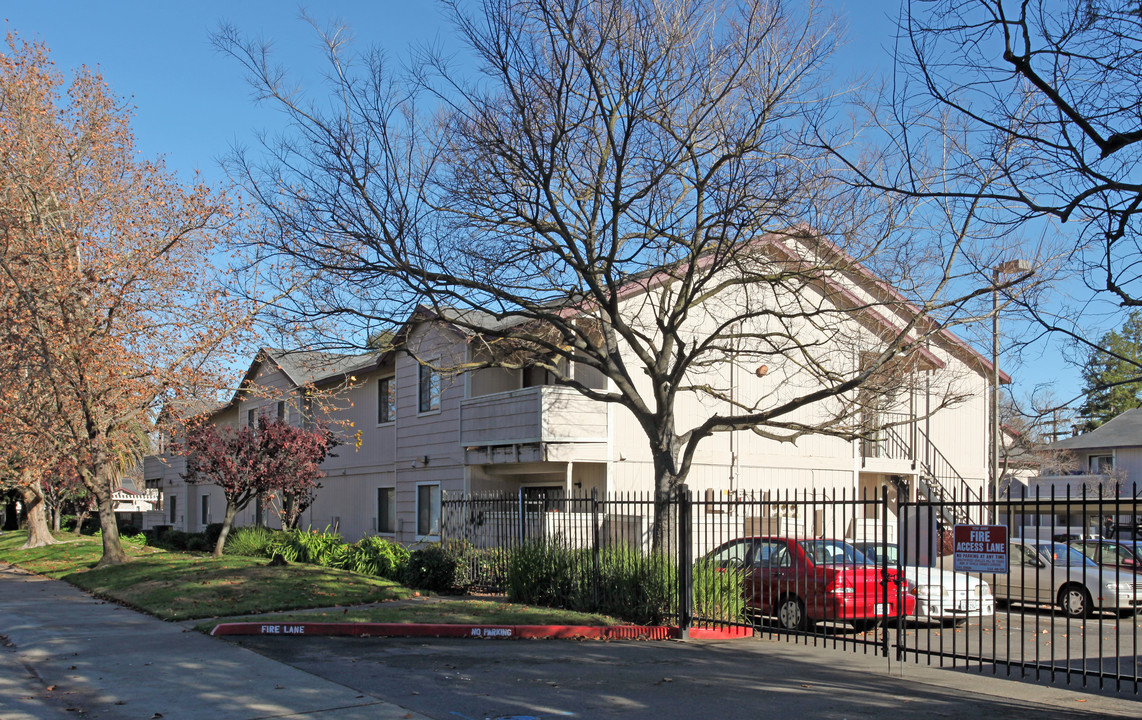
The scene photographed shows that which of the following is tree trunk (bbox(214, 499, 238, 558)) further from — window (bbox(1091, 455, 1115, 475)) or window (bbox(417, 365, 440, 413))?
window (bbox(1091, 455, 1115, 475))

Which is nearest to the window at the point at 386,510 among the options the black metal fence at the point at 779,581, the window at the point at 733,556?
the black metal fence at the point at 779,581

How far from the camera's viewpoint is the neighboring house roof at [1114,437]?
5259cm

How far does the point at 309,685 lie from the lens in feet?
30.3

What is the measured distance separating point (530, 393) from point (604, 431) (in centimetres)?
179

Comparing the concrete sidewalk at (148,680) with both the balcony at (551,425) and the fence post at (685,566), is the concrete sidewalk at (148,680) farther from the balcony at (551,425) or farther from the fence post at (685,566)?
the balcony at (551,425)

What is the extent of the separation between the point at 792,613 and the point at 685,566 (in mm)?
1940

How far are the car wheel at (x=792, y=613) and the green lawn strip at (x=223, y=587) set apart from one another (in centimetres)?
643

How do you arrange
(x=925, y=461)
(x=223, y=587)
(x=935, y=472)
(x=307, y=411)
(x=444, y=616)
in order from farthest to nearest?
(x=307, y=411)
(x=935, y=472)
(x=925, y=461)
(x=223, y=587)
(x=444, y=616)

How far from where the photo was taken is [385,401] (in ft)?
92.6

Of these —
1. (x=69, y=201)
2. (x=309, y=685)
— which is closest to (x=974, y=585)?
(x=309, y=685)

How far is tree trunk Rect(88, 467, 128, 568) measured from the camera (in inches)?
890

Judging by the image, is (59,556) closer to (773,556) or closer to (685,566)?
(685,566)

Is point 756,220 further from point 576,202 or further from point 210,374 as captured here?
point 210,374

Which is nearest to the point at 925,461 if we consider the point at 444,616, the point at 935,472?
the point at 935,472
